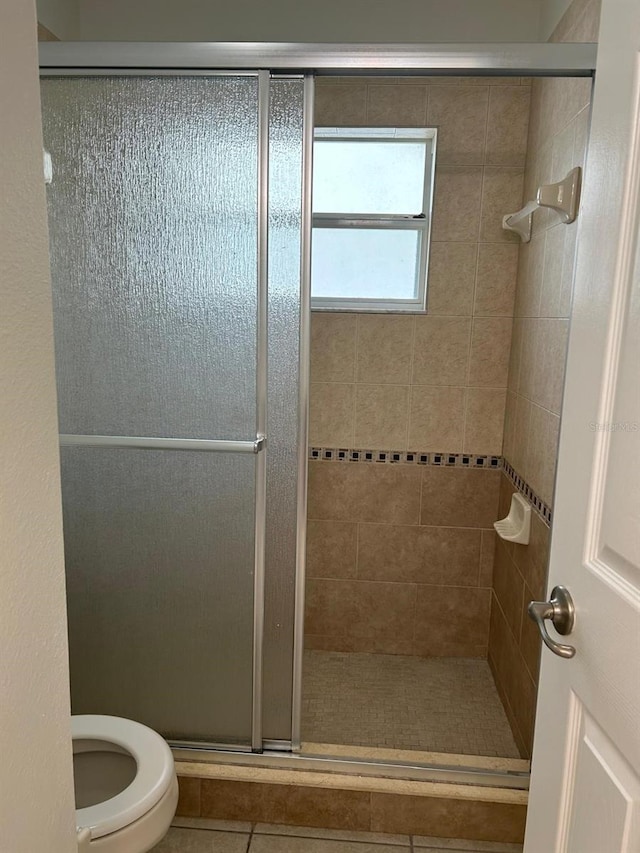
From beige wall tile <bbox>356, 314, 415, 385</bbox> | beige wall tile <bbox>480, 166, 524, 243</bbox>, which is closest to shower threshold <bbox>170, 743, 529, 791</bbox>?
beige wall tile <bbox>356, 314, 415, 385</bbox>

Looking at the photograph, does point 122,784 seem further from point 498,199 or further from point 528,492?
point 498,199

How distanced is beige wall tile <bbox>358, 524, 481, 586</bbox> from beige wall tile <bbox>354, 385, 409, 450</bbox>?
1.16 ft

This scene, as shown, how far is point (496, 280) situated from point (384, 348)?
50cm

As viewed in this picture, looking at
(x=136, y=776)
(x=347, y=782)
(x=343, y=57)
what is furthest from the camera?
(x=347, y=782)

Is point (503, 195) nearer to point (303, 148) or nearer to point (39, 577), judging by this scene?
Answer: point (303, 148)

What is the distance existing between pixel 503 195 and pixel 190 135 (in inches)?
52.2

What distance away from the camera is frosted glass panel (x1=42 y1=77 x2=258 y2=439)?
67.0 inches

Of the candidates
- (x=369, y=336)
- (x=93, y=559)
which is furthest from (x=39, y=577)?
(x=369, y=336)

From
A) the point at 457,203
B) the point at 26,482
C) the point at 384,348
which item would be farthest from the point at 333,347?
the point at 26,482

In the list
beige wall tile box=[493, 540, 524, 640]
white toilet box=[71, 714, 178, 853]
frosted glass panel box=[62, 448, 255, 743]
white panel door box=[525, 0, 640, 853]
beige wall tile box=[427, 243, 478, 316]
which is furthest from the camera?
beige wall tile box=[427, 243, 478, 316]

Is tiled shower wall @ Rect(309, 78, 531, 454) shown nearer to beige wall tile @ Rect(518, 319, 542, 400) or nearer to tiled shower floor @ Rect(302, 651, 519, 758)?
beige wall tile @ Rect(518, 319, 542, 400)

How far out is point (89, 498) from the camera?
1.89m

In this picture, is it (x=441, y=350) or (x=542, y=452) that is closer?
(x=542, y=452)

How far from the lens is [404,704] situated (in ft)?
7.98
